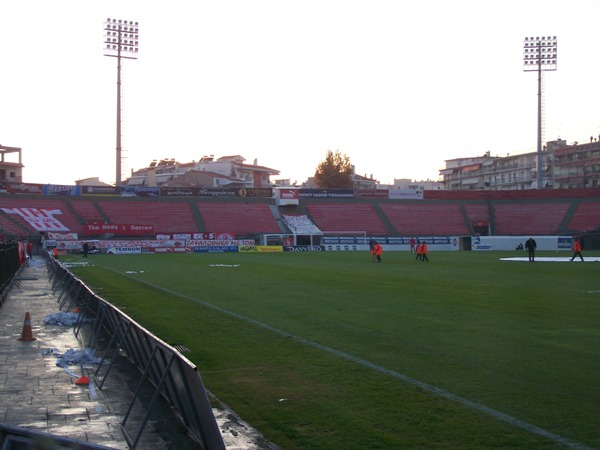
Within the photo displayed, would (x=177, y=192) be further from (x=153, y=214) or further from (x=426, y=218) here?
(x=426, y=218)

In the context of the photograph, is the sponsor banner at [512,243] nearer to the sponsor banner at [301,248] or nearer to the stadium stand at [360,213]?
the stadium stand at [360,213]

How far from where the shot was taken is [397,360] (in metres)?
10.6

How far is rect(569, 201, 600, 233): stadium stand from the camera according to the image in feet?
254

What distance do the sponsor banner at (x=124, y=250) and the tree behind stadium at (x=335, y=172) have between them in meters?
61.2

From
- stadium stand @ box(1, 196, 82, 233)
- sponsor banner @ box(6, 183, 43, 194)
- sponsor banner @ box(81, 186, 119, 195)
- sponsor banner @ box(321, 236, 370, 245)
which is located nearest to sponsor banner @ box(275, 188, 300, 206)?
sponsor banner @ box(321, 236, 370, 245)

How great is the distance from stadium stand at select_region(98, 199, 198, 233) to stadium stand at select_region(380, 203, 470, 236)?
24.3 m

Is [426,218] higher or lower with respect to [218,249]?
higher

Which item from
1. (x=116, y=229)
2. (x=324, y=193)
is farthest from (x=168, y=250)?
(x=324, y=193)

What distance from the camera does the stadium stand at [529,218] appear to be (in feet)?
262

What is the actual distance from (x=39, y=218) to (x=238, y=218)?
2157cm

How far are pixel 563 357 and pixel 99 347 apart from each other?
802 centimetres

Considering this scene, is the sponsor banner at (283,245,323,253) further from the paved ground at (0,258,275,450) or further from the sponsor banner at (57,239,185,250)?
the paved ground at (0,258,275,450)

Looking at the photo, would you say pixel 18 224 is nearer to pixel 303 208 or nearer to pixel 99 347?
pixel 303 208

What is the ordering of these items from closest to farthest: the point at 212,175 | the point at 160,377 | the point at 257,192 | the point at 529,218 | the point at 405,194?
the point at 160,377
the point at 529,218
the point at 257,192
the point at 405,194
the point at 212,175
